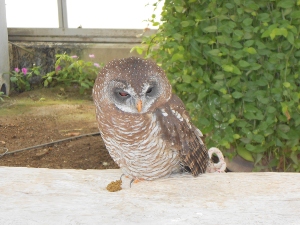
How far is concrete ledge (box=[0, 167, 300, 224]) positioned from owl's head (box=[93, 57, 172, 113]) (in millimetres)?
398

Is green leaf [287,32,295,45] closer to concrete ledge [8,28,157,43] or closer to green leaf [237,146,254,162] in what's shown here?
green leaf [237,146,254,162]

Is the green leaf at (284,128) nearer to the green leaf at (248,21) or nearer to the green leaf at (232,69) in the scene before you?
the green leaf at (232,69)

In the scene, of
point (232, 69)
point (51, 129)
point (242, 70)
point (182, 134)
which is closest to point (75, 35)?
point (51, 129)

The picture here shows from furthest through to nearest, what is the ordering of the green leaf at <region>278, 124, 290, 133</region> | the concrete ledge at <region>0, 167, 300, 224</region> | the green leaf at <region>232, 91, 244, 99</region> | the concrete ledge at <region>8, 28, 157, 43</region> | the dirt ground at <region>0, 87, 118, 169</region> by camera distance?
the concrete ledge at <region>8, 28, 157, 43</region> → the dirt ground at <region>0, 87, 118, 169</region> → the green leaf at <region>278, 124, 290, 133</region> → the green leaf at <region>232, 91, 244, 99</region> → the concrete ledge at <region>0, 167, 300, 224</region>

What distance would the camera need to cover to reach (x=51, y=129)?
4.36 meters

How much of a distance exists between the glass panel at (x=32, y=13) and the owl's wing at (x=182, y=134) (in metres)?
3.99

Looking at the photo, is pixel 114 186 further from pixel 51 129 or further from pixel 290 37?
pixel 51 129

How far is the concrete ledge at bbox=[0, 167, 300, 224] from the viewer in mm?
1698

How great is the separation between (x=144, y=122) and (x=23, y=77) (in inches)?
161

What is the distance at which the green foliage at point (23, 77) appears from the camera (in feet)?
17.9

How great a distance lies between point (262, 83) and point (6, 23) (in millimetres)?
3727

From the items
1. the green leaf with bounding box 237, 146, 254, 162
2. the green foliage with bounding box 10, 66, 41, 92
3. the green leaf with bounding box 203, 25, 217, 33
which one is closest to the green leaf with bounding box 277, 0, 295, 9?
the green leaf with bounding box 203, 25, 217, 33

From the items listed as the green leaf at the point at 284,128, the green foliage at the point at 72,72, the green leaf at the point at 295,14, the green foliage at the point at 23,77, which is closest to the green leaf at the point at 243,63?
the green leaf at the point at 295,14

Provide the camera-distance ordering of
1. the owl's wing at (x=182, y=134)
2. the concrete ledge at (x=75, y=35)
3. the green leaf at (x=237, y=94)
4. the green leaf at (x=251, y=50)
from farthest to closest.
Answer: the concrete ledge at (x=75, y=35), the green leaf at (x=237, y=94), the green leaf at (x=251, y=50), the owl's wing at (x=182, y=134)
